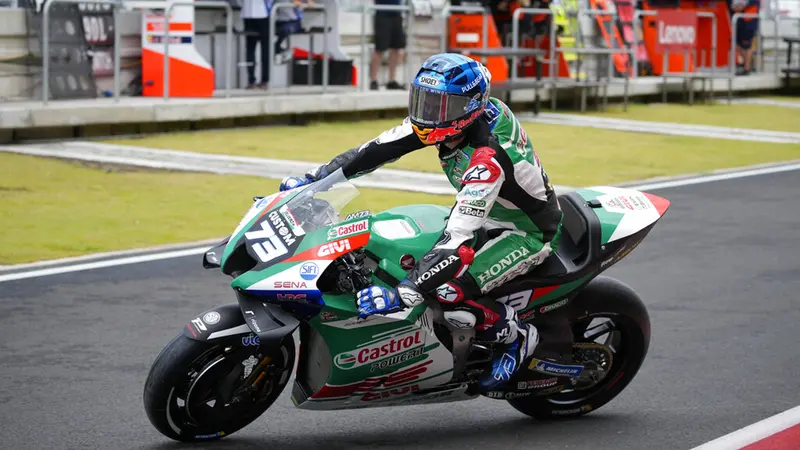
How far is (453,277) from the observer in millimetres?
5266

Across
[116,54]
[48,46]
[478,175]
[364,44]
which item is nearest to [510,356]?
[478,175]

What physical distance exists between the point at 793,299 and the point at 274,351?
4668 millimetres

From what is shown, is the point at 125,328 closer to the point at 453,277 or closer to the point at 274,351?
the point at 274,351

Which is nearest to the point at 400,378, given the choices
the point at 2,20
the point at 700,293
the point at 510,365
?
the point at 510,365

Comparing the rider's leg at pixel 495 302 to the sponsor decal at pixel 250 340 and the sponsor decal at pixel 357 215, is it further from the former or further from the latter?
the sponsor decal at pixel 250 340

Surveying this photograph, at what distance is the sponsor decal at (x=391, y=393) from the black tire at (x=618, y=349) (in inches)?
24.7

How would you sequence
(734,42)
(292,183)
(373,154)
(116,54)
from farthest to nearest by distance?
(734,42) → (116,54) → (373,154) → (292,183)

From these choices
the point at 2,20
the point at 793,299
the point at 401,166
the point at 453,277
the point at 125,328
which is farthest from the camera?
the point at 2,20

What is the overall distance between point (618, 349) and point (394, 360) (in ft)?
4.20

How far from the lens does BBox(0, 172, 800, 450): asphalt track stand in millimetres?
5809

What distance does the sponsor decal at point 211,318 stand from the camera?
17.0 ft

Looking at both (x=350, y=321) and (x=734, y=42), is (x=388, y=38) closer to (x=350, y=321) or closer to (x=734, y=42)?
(x=734, y=42)

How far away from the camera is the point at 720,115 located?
24.2m

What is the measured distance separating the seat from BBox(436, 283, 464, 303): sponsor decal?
0.79 ft
